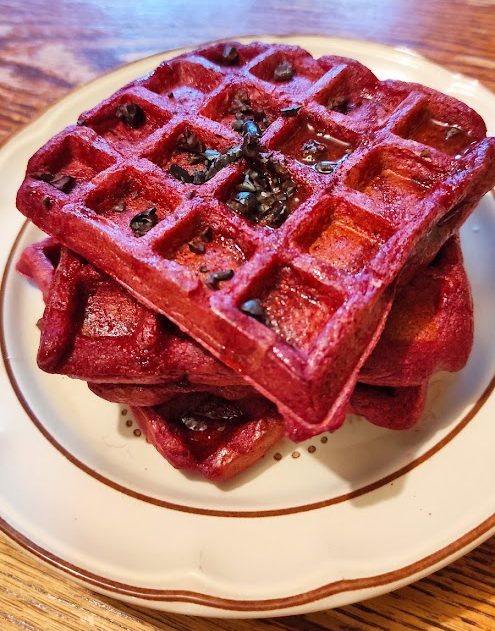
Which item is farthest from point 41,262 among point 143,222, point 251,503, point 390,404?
point 390,404

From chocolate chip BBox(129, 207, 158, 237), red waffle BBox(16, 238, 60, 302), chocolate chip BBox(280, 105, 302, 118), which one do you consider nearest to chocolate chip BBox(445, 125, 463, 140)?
chocolate chip BBox(280, 105, 302, 118)

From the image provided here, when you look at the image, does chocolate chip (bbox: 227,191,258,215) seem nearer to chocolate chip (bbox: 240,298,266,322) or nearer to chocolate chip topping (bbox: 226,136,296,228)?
chocolate chip topping (bbox: 226,136,296,228)

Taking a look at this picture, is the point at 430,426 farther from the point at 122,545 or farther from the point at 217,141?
the point at 217,141

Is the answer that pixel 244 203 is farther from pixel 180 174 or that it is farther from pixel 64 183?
pixel 64 183

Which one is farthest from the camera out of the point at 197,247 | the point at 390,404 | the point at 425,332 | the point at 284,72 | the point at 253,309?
the point at 284,72

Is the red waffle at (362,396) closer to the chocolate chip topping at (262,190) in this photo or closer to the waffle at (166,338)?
the waffle at (166,338)

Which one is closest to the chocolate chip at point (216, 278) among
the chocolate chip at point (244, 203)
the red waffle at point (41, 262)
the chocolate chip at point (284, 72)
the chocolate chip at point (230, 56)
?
the chocolate chip at point (244, 203)
